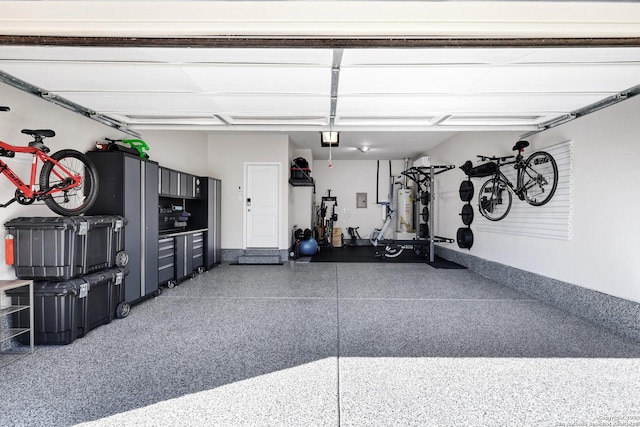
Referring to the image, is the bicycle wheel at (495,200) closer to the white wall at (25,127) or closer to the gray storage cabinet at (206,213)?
the gray storage cabinet at (206,213)

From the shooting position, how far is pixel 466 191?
262 inches

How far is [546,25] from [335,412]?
103 inches

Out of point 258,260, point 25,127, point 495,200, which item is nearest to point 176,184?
point 25,127

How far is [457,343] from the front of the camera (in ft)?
9.53

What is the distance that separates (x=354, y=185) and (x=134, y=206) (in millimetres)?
7747

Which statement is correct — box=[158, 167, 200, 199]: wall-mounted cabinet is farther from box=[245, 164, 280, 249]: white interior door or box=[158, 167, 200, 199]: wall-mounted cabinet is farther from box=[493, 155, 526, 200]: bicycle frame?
box=[493, 155, 526, 200]: bicycle frame

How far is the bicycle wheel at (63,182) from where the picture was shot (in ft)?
10.00

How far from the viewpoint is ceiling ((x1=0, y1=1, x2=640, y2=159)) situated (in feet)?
6.00

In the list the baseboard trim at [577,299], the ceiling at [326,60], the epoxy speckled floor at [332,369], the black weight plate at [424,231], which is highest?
the ceiling at [326,60]

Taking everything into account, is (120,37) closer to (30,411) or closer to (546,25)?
(30,411)

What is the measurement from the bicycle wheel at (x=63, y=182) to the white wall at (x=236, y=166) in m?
3.74

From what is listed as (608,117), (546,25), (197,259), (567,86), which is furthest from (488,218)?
(197,259)

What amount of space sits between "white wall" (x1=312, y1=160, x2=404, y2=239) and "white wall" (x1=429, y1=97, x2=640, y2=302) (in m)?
6.12

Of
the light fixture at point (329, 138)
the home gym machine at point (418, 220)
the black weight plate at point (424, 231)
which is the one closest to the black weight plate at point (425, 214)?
the home gym machine at point (418, 220)
